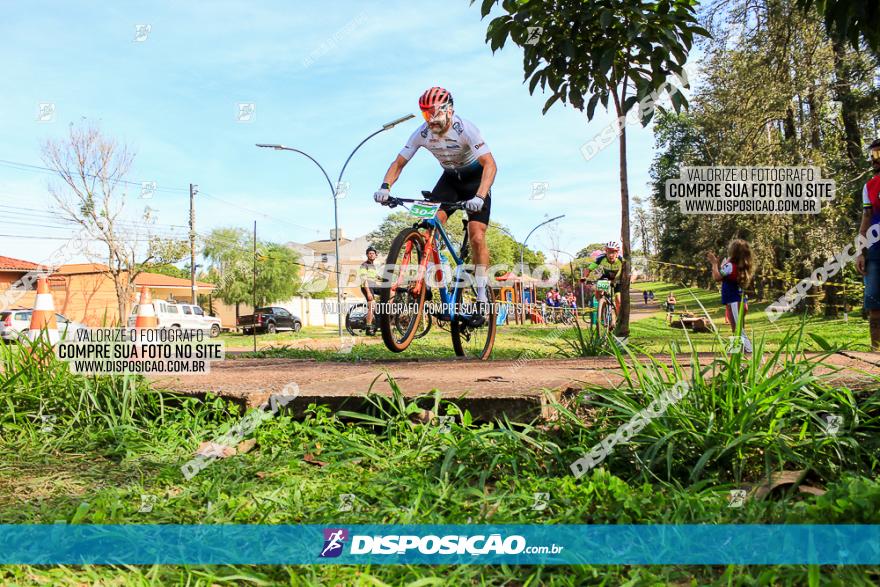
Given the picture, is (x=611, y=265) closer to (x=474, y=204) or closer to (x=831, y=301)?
(x=474, y=204)

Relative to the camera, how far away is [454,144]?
231 inches

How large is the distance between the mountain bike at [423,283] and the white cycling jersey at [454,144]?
0.42 meters

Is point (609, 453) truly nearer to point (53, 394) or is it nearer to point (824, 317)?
point (53, 394)

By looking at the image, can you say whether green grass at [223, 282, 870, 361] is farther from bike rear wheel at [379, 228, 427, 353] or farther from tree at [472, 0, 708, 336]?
tree at [472, 0, 708, 336]

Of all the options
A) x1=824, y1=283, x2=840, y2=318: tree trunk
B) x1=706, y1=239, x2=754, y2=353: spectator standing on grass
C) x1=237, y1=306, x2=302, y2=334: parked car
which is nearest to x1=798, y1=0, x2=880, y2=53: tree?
x1=706, y1=239, x2=754, y2=353: spectator standing on grass

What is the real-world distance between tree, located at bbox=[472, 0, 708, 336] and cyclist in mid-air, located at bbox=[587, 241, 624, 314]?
17.3 feet

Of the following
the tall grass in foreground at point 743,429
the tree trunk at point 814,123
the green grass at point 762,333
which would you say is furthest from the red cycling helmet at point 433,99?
the tree trunk at point 814,123

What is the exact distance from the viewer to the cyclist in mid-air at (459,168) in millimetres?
5688

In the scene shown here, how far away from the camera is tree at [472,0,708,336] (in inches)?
176

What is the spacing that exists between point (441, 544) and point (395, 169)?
4.57m

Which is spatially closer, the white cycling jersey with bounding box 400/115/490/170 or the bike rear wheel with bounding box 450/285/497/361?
the white cycling jersey with bounding box 400/115/490/170

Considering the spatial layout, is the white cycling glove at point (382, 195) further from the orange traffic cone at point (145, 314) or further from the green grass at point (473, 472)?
the green grass at point (473, 472)

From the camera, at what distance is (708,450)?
7.18 feet

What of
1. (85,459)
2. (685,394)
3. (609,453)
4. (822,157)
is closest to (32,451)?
(85,459)
